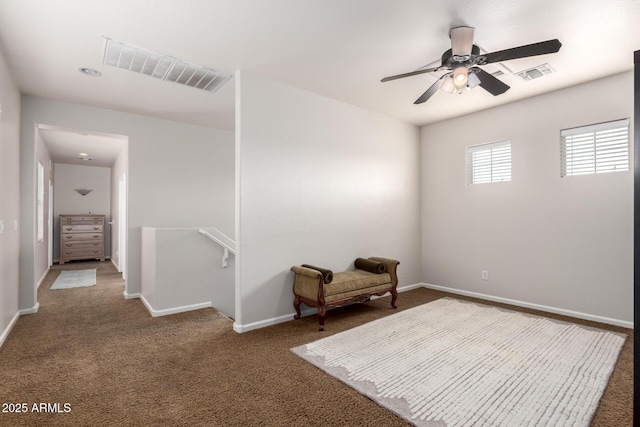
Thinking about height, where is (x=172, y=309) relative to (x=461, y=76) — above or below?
below

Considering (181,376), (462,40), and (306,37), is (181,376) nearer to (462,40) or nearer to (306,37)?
(306,37)

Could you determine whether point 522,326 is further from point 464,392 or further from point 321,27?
point 321,27

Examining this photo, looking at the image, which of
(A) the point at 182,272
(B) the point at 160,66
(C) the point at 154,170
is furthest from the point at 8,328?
(B) the point at 160,66

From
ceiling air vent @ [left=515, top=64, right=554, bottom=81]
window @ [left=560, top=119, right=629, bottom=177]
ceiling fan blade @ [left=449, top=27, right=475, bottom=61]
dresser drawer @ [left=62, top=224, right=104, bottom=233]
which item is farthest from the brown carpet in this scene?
dresser drawer @ [left=62, top=224, right=104, bottom=233]

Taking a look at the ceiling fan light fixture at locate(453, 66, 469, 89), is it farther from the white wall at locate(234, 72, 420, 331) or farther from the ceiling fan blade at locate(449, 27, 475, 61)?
the white wall at locate(234, 72, 420, 331)

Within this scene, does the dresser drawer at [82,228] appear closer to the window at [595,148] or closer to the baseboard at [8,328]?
the baseboard at [8,328]

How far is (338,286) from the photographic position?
11.5 ft

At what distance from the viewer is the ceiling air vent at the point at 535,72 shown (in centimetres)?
329

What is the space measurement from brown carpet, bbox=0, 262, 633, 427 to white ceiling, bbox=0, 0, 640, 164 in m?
2.66

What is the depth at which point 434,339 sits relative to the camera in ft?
10.0

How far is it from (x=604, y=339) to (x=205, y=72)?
187 inches

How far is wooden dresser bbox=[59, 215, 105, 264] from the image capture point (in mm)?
8289

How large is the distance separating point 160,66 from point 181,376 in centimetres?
289

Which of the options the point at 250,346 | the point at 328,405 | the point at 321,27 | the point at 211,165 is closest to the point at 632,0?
the point at 321,27
